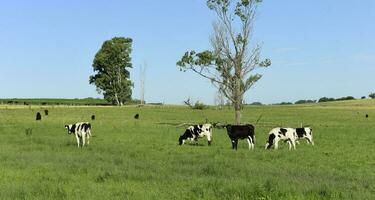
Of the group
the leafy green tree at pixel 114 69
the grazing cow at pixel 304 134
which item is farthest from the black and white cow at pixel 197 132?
the leafy green tree at pixel 114 69

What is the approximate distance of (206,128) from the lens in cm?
2980

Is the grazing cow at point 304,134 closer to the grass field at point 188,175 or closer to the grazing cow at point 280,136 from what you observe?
the grazing cow at point 280,136

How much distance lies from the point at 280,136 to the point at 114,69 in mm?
79965

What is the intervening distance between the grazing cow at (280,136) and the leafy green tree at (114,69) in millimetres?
78349

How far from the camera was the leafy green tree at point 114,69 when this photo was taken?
10144 cm

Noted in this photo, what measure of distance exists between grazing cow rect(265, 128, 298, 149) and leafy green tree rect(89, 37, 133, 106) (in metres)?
78.3

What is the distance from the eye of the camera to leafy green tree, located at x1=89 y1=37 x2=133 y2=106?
333 feet

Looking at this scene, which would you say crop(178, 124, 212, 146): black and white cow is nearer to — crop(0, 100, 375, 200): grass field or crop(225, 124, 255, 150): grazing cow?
crop(225, 124, 255, 150): grazing cow

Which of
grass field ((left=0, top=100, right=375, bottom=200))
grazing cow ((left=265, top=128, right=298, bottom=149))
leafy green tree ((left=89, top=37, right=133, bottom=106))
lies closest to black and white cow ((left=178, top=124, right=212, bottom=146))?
grass field ((left=0, top=100, right=375, bottom=200))

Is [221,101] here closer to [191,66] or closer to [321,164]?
[191,66]

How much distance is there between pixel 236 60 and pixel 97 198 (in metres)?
38.1

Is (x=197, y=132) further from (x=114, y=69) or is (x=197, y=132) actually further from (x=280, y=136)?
(x=114, y=69)

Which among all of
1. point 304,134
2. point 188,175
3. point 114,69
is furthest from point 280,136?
point 114,69

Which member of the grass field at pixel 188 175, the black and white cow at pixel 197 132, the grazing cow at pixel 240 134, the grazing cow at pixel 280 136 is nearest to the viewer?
the grass field at pixel 188 175
